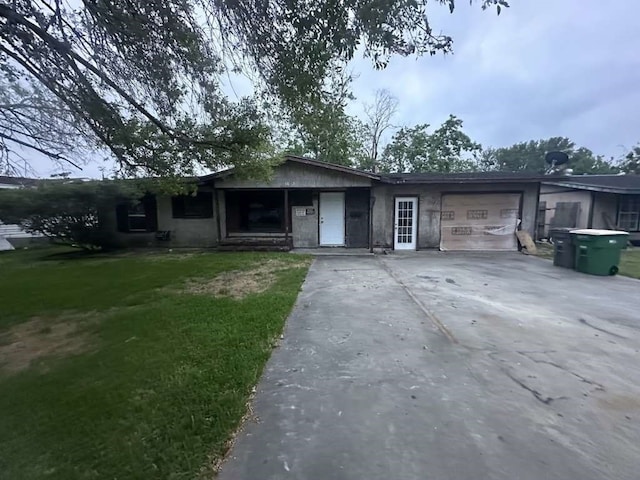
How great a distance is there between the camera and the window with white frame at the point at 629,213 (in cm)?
1384

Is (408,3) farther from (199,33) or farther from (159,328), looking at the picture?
(159,328)

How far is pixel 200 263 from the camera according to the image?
9906mm

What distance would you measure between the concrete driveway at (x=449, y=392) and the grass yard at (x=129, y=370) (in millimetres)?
343

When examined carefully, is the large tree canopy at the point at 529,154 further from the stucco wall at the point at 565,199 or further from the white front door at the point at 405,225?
the white front door at the point at 405,225

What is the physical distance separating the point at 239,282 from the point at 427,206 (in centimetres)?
806

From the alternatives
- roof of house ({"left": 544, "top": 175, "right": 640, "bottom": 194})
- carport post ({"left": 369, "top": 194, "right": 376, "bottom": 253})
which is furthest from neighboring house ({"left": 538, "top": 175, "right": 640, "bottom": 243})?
carport post ({"left": 369, "top": 194, "right": 376, "bottom": 253})

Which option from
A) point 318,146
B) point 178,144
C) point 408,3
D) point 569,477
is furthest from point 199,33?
point 318,146

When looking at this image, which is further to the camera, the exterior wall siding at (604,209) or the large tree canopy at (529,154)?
the large tree canopy at (529,154)

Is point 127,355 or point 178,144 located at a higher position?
point 178,144

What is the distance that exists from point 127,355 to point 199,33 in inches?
170

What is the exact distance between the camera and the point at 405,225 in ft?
41.6

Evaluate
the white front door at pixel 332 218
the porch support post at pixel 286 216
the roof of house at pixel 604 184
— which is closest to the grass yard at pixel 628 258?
the roof of house at pixel 604 184

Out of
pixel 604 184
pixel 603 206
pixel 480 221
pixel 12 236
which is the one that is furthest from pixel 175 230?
pixel 604 184

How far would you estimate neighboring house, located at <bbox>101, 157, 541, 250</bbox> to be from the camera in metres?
12.0
